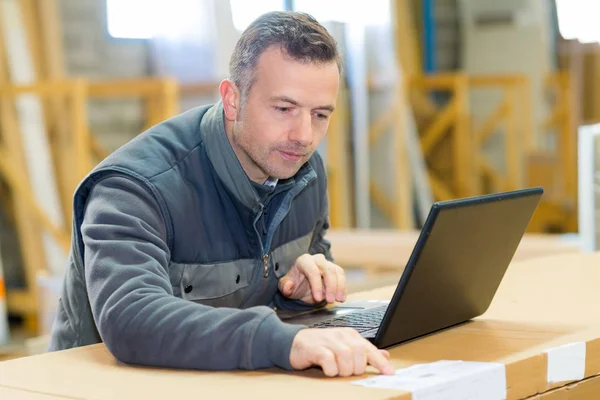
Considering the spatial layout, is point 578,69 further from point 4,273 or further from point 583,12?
point 4,273

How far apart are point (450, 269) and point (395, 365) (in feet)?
0.65

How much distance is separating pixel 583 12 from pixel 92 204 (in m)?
7.76

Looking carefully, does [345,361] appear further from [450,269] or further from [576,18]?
[576,18]

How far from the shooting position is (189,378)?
123 cm

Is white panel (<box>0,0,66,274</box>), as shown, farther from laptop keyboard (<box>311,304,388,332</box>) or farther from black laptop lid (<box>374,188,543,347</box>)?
black laptop lid (<box>374,188,543,347</box>)

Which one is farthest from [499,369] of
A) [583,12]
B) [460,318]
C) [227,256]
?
[583,12]

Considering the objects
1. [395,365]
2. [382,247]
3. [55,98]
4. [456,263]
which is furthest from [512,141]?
[395,365]

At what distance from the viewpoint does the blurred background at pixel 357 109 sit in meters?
4.25

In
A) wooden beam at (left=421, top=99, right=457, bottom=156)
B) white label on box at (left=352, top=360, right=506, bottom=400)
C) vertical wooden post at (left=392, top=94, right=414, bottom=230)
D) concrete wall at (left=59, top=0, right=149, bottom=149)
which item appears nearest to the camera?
white label on box at (left=352, top=360, right=506, bottom=400)

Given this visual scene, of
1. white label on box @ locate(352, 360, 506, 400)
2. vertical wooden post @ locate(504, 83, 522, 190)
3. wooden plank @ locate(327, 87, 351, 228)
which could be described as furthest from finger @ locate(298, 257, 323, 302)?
vertical wooden post @ locate(504, 83, 522, 190)

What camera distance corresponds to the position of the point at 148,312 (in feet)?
4.25

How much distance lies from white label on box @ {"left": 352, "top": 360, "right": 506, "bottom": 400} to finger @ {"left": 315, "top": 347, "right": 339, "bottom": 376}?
0.04 m

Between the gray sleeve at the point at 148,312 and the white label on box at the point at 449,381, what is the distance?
0.15 meters

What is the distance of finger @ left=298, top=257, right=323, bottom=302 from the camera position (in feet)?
5.63
